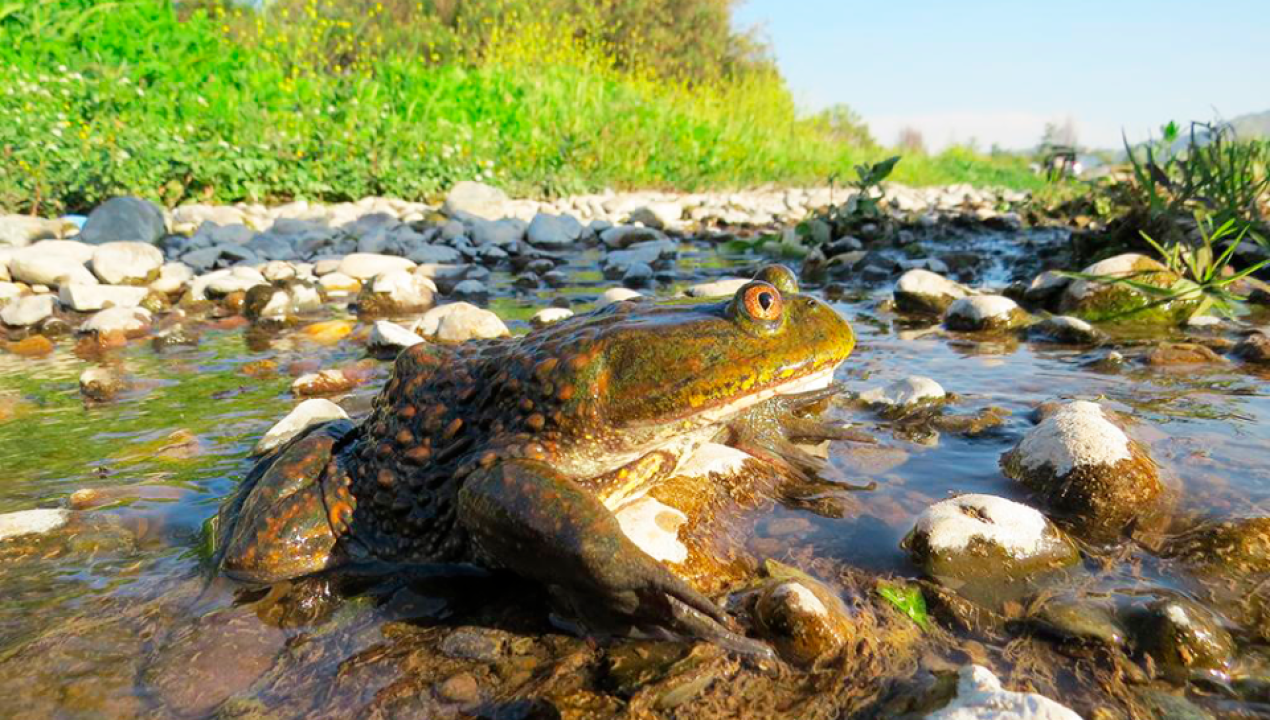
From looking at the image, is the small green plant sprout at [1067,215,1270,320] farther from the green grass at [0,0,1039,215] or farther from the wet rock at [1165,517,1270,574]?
the green grass at [0,0,1039,215]

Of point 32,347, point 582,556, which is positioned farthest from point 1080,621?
point 32,347

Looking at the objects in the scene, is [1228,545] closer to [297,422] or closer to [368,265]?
[297,422]

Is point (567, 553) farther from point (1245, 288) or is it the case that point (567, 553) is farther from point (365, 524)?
point (1245, 288)

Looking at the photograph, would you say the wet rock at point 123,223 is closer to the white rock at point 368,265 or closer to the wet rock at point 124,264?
the wet rock at point 124,264

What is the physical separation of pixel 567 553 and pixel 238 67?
15.2m

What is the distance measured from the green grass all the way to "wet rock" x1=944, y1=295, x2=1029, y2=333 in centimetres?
964

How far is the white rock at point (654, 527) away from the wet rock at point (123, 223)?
28.6 ft

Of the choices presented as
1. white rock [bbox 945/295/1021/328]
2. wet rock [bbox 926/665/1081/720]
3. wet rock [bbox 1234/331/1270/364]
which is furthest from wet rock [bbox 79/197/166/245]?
wet rock [bbox 1234/331/1270/364]

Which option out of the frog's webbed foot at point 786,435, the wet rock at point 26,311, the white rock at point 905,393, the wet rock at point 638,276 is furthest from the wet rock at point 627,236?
the frog's webbed foot at point 786,435

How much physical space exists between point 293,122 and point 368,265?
5118mm

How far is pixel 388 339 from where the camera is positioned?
573 cm

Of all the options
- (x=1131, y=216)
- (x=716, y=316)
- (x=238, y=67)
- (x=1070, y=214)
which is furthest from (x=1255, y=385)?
(x=238, y=67)

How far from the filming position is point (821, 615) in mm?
A: 2135

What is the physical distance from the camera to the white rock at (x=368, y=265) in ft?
28.5
